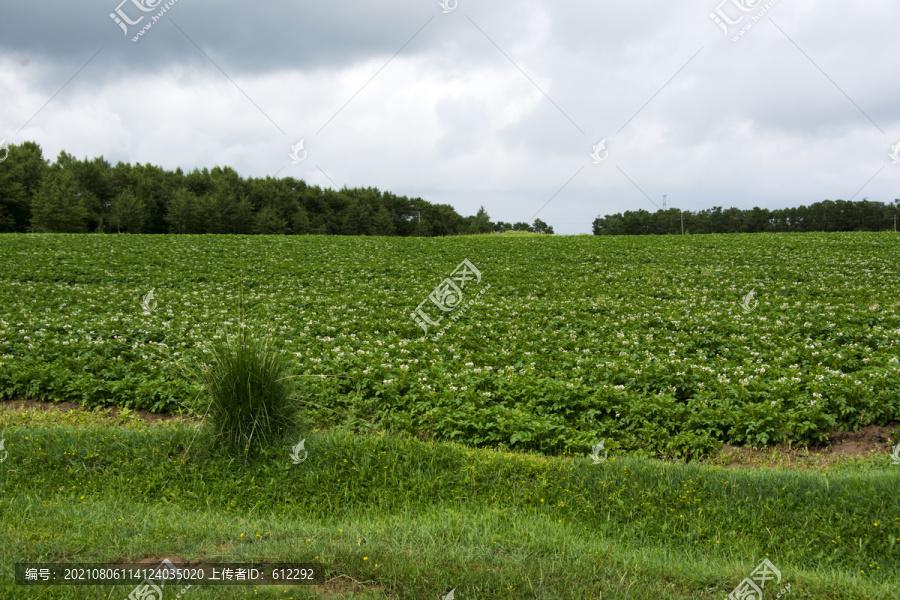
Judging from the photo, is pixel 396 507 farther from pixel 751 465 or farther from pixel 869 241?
pixel 869 241

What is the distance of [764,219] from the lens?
228 ft

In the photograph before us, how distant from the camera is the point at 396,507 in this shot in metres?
5.92

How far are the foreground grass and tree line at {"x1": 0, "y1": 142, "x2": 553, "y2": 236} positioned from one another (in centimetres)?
5516

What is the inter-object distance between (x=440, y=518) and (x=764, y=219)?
76730mm

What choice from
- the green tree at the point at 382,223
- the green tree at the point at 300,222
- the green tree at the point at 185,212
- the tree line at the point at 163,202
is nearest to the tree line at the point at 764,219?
the tree line at the point at 163,202

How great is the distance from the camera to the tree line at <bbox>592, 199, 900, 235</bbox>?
66.1m

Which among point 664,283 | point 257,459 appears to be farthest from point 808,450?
point 664,283

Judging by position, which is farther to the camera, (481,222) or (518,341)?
(481,222)

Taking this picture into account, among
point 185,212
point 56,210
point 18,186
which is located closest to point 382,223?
point 185,212

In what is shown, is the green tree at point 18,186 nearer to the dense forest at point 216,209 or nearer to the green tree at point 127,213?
the dense forest at point 216,209

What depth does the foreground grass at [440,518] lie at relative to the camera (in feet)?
14.2

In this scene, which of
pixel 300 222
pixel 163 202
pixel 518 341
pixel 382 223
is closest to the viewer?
pixel 518 341

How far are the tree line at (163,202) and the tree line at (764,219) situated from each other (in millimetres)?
14787

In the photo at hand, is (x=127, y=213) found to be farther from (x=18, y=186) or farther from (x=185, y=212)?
(x=18, y=186)
